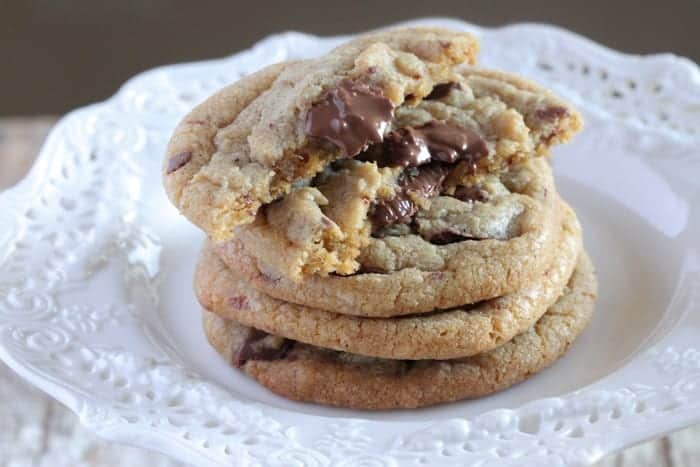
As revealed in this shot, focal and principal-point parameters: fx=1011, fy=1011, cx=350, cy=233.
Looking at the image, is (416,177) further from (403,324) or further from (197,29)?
(197,29)

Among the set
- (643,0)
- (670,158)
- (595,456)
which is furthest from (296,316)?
(643,0)

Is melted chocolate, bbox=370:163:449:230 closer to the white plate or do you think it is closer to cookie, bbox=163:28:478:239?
cookie, bbox=163:28:478:239

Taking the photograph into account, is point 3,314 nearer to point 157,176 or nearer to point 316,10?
point 157,176

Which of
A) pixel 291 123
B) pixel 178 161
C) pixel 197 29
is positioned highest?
pixel 291 123

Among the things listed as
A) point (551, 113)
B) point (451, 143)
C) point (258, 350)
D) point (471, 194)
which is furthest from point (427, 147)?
point (258, 350)

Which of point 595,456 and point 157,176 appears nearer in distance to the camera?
point 595,456
